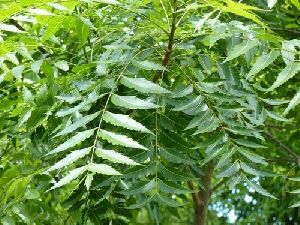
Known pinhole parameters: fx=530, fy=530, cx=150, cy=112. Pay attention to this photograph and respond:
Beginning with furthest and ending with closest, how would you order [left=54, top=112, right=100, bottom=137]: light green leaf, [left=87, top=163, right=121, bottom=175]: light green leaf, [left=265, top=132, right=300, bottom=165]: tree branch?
[left=265, top=132, right=300, bottom=165]: tree branch
[left=54, top=112, right=100, bottom=137]: light green leaf
[left=87, top=163, right=121, bottom=175]: light green leaf

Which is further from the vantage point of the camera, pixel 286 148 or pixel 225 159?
pixel 286 148

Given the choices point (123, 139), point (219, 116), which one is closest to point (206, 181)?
point (219, 116)

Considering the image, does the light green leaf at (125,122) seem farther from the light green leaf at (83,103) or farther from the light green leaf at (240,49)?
the light green leaf at (240,49)

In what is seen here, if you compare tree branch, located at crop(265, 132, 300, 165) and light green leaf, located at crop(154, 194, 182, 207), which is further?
tree branch, located at crop(265, 132, 300, 165)

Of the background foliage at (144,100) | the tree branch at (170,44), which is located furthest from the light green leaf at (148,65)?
the tree branch at (170,44)

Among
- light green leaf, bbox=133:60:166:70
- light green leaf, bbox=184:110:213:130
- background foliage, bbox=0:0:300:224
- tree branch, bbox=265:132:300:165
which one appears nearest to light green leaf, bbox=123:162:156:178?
background foliage, bbox=0:0:300:224

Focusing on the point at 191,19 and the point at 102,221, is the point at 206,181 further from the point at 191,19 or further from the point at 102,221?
the point at 191,19

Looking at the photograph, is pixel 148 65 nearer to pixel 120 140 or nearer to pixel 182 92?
pixel 182 92

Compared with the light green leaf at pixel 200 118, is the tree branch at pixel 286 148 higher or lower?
lower

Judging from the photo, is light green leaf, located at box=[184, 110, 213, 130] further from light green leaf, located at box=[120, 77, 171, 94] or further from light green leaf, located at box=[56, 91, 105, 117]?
light green leaf, located at box=[56, 91, 105, 117]

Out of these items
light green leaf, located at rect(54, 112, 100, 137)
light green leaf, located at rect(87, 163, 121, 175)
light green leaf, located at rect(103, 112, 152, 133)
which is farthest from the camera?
light green leaf, located at rect(54, 112, 100, 137)

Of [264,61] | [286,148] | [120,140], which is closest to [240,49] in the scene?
[264,61]

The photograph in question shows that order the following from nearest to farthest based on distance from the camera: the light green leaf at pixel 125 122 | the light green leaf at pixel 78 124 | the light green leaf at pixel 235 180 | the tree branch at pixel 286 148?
the light green leaf at pixel 125 122 → the light green leaf at pixel 78 124 → the light green leaf at pixel 235 180 → the tree branch at pixel 286 148

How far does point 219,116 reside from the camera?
1.61m
